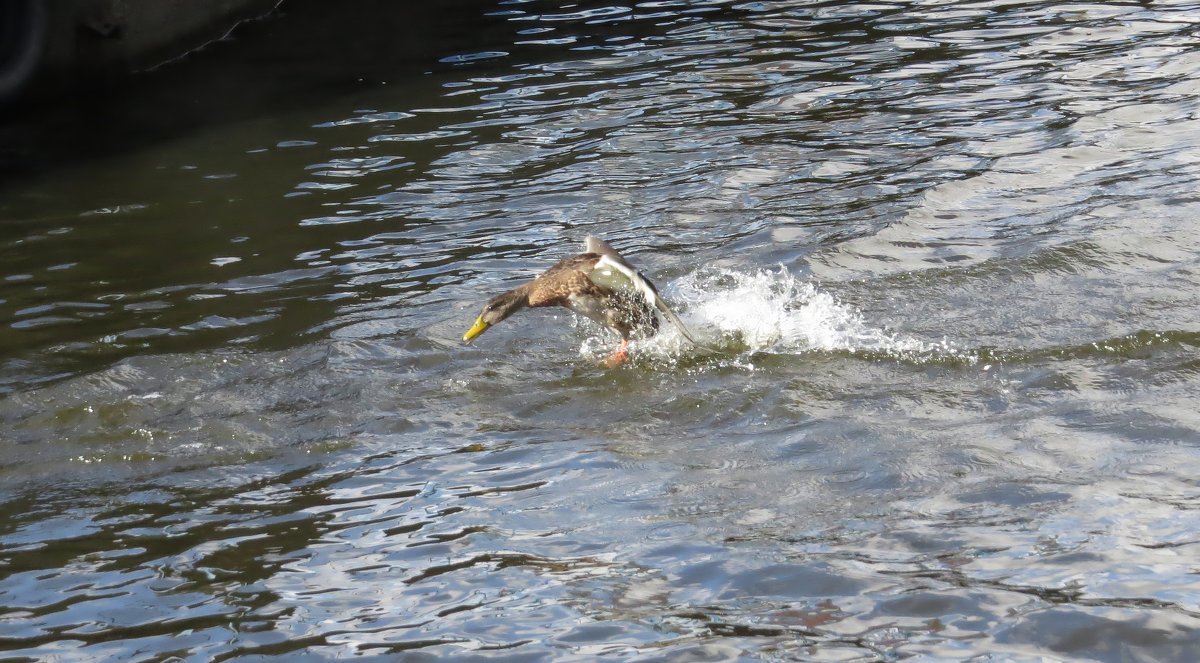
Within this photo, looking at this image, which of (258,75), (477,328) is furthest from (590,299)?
(258,75)

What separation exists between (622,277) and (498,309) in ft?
2.65

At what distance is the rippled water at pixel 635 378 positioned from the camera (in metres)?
4.53

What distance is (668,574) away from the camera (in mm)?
4715

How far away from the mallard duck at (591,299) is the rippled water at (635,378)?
19 cm

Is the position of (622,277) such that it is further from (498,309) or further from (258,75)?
(258,75)

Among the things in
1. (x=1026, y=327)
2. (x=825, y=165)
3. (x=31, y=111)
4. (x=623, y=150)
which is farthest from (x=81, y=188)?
(x=1026, y=327)

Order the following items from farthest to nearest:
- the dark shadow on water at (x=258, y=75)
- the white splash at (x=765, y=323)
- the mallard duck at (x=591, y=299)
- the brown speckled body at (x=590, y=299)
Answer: the dark shadow on water at (x=258, y=75), the brown speckled body at (x=590, y=299), the mallard duck at (x=591, y=299), the white splash at (x=765, y=323)

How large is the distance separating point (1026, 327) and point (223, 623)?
15.4 feet

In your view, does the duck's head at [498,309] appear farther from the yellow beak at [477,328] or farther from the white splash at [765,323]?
the white splash at [765,323]

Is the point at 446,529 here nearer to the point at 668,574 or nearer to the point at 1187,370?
the point at 668,574

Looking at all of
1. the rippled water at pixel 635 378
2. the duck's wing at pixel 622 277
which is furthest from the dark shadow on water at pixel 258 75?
the duck's wing at pixel 622 277

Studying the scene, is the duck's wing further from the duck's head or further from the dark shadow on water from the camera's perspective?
the dark shadow on water

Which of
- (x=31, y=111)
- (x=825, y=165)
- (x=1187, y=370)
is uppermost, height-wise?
(x=31, y=111)

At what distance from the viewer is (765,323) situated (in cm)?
750
